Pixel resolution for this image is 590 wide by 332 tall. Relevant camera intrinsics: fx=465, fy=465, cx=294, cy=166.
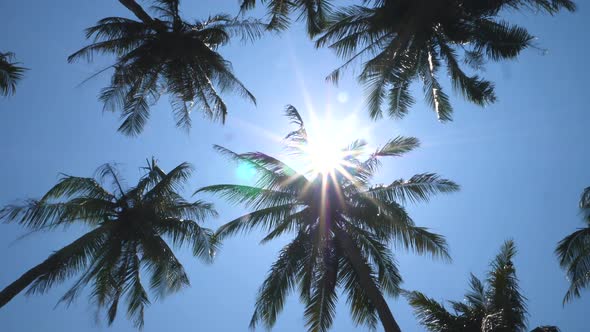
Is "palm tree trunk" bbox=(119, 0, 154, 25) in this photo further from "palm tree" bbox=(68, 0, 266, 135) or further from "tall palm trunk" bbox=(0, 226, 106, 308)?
"tall palm trunk" bbox=(0, 226, 106, 308)

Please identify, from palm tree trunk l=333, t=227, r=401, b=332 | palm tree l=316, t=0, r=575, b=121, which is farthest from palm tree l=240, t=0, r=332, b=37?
palm tree trunk l=333, t=227, r=401, b=332

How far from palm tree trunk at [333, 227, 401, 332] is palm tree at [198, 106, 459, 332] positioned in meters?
0.04

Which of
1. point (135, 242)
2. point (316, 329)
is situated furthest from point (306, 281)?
point (135, 242)

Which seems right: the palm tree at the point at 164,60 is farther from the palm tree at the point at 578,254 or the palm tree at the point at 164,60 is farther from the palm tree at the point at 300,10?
the palm tree at the point at 578,254

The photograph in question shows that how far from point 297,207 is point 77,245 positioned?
6504 millimetres

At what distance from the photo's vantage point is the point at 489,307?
453 inches

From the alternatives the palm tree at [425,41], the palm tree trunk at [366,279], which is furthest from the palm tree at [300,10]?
the palm tree trunk at [366,279]

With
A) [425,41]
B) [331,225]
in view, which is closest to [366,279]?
[331,225]

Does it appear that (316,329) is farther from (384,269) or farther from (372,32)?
(372,32)

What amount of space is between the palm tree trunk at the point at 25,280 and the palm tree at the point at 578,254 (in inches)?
612

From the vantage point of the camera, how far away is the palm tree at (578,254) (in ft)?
47.8

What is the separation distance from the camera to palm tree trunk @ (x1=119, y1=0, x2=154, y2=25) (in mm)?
13398

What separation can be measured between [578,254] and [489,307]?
217 inches

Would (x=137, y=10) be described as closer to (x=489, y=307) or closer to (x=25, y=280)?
(x=25, y=280)
